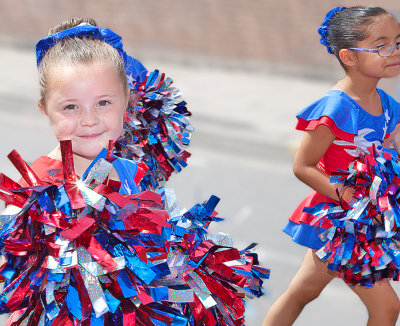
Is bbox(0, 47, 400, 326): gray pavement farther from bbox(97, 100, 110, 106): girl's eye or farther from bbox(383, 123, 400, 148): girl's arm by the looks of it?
bbox(97, 100, 110, 106): girl's eye

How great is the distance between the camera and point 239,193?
22.5ft

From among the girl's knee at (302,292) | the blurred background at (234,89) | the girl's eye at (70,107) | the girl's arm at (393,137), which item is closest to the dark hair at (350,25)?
the girl's arm at (393,137)

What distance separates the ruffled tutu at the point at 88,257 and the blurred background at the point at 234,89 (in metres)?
2.26

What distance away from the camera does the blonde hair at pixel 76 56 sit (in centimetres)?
239

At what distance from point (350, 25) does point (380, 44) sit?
0.16 metres

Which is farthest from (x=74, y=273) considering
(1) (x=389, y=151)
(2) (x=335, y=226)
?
(1) (x=389, y=151)

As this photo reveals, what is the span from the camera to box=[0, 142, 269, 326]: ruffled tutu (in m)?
2.11

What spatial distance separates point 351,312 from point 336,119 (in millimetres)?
1918

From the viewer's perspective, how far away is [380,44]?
10.4 ft

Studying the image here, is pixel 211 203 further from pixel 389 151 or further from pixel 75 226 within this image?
pixel 389 151

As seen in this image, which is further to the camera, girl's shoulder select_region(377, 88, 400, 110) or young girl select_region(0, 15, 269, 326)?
girl's shoulder select_region(377, 88, 400, 110)

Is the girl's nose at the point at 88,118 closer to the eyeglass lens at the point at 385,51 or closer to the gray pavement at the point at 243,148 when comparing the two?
the eyeglass lens at the point at 385,51

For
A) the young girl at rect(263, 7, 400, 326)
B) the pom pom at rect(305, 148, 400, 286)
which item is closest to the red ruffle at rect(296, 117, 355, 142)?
the young girl at rect(263, 7, 400, 326)

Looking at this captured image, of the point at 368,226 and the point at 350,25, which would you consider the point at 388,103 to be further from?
the point at 368,226
